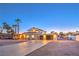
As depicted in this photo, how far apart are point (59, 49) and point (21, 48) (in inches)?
49.5

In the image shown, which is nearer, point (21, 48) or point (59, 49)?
point (59, 49)

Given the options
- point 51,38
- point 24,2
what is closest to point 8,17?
point 24,2

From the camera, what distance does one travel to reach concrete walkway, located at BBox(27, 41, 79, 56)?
895 centimetres

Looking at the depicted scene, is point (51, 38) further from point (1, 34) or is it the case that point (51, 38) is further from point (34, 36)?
point (1, 34)

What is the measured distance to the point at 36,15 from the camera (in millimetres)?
9461

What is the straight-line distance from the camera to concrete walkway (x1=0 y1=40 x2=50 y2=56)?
29.2ft

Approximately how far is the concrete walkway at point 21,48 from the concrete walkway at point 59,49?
0.80 feet

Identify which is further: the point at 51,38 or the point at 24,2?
the point at 51,38

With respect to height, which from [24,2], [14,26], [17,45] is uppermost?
[24,2]

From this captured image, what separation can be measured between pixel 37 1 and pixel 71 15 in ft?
4.34

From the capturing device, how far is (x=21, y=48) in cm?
935

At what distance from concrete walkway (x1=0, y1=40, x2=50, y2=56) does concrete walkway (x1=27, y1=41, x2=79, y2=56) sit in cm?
24

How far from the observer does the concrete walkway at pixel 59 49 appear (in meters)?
8.95

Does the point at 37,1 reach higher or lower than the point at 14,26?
higher
